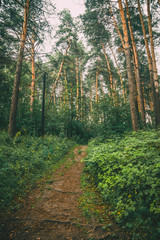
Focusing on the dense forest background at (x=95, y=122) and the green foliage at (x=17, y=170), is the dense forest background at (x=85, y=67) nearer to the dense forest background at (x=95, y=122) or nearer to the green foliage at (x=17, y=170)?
the dense forest background at (x=95, y=122)

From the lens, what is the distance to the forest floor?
7.77 feet

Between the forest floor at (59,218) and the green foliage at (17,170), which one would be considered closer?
the forest floor at (59,218)

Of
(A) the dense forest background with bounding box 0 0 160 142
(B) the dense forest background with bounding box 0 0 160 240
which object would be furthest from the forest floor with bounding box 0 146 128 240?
(A) the dense forest background with bounding box 0 0 160 142

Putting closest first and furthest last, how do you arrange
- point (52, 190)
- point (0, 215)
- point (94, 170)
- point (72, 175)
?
point (0, 215) < point (52, 190) < point (94, 170) < point (72, 175)

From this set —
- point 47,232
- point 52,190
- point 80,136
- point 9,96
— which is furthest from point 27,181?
point 80,136

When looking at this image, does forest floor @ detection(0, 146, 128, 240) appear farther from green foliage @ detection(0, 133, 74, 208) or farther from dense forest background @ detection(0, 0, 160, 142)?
dense forest background @ detection(0, 0, 160, 142)

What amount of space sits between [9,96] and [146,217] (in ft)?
39.6

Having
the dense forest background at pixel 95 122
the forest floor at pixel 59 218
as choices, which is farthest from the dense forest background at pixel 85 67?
the forest floor at pixel 59 218

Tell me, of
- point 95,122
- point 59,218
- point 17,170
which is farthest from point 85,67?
point 59,218

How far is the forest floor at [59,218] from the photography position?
7.77 feet

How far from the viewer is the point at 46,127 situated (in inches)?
536

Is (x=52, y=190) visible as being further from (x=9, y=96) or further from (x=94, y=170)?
(x=9, y=96)

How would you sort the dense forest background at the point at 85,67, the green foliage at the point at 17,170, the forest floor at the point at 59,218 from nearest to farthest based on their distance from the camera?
the forest floor at the point at 59,218, the green foliage at the point at 17,170, the dense forest background at the point at 85,67

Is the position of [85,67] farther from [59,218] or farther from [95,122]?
[59,218]
